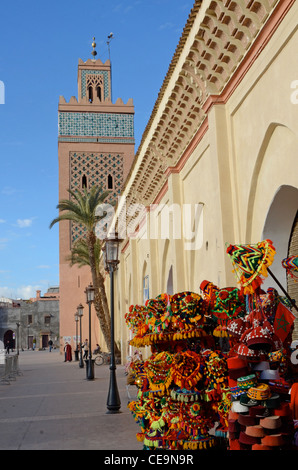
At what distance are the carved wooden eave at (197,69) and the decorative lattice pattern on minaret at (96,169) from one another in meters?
20.6

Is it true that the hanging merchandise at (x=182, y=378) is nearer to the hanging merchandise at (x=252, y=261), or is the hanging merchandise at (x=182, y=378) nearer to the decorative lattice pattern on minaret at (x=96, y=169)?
the hanging merchandise at (x=252, y=261)

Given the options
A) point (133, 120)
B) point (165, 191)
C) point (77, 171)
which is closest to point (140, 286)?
point (165, 191)

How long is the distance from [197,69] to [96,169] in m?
26.2

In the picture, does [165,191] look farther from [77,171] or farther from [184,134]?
[77,171]

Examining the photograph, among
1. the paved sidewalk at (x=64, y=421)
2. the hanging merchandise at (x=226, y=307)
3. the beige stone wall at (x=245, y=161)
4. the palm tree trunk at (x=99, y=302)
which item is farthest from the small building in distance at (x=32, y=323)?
the hanging merchandise at (x=226, y=307)

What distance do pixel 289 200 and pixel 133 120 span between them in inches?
1176

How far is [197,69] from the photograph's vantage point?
9.41 meters

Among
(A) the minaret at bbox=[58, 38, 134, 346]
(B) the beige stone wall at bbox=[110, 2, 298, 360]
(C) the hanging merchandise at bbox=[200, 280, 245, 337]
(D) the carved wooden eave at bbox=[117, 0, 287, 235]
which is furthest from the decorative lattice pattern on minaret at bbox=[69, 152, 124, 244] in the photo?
(C) the hanging merchandise at bbox=[200, 280, 245, 337]

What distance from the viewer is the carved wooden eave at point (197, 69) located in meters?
7.64

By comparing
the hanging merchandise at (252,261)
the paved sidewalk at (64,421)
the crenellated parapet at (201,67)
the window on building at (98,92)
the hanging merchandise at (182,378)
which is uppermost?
the window on building at (98,92)

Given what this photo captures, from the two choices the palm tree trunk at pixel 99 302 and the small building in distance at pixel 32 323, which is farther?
the small building in distance at pixel 32 323

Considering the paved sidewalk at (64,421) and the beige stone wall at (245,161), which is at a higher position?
the beige stone wall at (245,161)

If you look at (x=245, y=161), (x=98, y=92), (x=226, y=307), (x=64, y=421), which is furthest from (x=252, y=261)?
(x=98, y=92)

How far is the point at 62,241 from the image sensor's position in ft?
113
